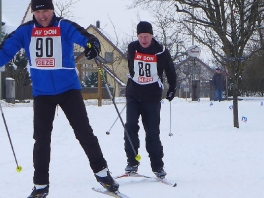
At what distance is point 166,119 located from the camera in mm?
15625

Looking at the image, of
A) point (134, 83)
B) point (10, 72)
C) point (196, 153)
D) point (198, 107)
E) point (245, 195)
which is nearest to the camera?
point (245, 195)

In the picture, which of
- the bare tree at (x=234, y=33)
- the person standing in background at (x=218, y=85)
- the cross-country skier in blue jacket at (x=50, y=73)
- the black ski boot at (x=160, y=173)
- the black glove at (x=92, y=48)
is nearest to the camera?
the black glove at (x=92, y=48)

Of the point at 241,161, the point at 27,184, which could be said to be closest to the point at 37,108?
the point at 27,184

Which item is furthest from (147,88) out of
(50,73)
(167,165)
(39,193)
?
(39,193)

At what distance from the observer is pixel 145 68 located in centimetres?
623

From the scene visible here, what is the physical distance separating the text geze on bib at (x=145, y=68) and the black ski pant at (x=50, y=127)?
5.10ft

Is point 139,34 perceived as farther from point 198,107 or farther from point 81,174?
point 198,107


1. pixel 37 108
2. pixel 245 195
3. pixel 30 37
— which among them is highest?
pixel 30 37

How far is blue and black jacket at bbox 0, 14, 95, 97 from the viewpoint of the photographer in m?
4.68

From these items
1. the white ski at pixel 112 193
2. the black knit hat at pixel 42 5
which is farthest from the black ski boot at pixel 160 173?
the black knit hat at pixel 42 5

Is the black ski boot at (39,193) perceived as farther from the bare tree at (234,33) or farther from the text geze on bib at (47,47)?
the bare tree at (234,33)

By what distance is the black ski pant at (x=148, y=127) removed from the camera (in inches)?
246

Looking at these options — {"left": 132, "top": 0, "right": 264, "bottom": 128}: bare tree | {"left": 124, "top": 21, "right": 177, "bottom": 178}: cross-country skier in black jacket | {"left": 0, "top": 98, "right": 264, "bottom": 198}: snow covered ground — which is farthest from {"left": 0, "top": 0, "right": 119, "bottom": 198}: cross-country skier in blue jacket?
{"left": 132, "top": 0, "right": 264, "bottom": 128}: bare tree

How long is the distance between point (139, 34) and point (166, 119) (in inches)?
377
